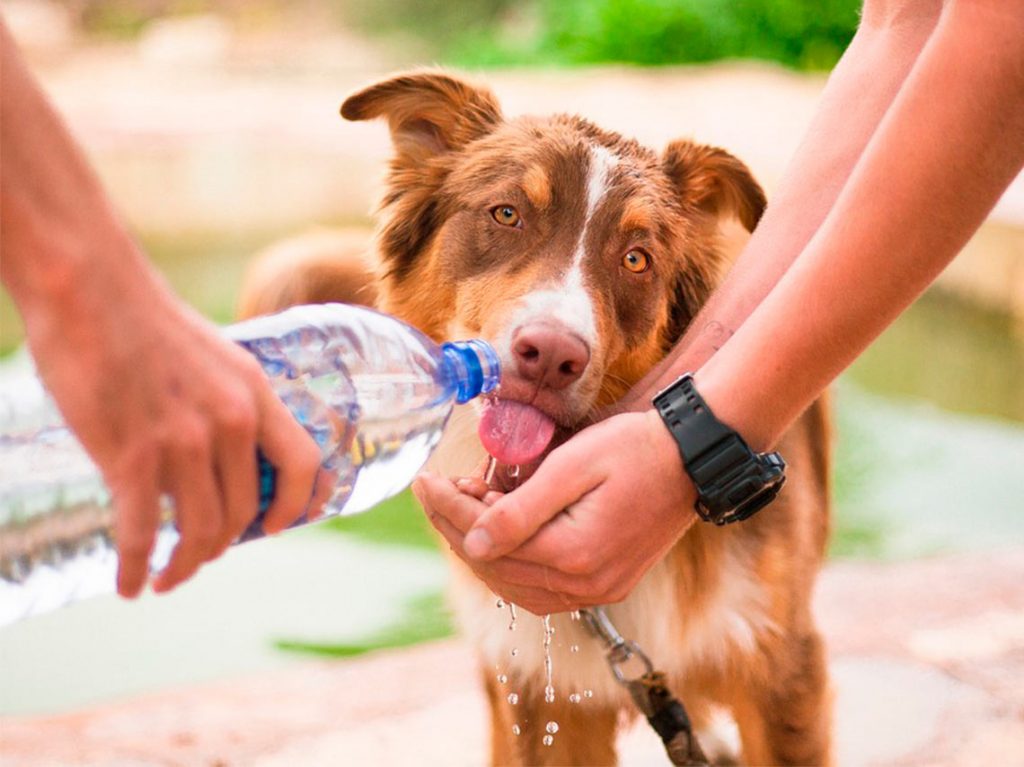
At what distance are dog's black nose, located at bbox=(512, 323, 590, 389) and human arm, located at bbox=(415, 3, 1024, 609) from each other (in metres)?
0.28

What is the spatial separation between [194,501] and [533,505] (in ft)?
2.52

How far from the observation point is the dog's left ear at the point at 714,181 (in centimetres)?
270

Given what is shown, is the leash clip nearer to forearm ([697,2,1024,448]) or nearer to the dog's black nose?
the dog's black nose

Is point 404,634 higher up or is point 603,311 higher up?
point 603,311

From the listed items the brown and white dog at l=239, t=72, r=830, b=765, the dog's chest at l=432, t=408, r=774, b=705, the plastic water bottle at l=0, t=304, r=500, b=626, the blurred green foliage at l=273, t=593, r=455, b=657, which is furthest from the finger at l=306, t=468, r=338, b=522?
the blurred green foliage at l=273, t=593, r=455, b=657

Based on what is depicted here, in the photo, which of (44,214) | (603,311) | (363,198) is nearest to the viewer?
(44,214)

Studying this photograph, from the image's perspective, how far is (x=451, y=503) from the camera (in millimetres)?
1944

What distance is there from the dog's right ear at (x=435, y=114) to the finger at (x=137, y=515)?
182cm

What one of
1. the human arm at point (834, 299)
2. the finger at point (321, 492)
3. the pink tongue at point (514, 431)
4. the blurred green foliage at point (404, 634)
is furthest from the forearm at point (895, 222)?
the blurred green foliage at point (404, 634)

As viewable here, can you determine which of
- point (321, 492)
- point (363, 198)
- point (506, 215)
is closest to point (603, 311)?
point (506, 215)

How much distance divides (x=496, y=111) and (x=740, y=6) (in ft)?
43.5

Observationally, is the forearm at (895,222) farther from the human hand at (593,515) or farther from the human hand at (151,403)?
the human hand at (151,403)

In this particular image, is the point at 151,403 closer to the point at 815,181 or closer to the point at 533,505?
the point at 533,505

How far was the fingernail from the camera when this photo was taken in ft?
5.96
